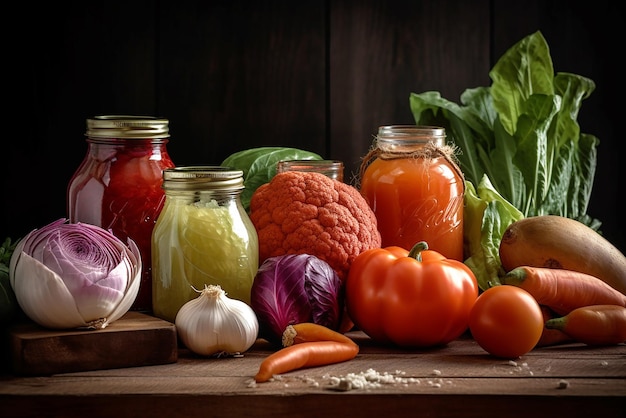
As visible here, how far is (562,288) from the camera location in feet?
4.20

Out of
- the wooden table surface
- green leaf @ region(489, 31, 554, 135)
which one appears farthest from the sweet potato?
green leaf @ region(489, 31, 554, 135)

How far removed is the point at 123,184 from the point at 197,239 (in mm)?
177

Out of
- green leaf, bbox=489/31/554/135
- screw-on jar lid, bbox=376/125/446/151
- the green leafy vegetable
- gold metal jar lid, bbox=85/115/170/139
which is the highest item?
green leaf, bbox=489/31/554/135

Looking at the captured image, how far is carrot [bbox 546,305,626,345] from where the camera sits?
123 centimetres

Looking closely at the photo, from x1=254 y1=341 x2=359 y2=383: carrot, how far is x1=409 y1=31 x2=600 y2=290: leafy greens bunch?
695 mm

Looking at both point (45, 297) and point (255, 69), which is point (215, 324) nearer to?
point (45, 297)

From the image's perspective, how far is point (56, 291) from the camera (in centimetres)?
108

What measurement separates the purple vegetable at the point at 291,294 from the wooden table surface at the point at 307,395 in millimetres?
137

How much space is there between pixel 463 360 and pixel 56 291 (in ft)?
1.89

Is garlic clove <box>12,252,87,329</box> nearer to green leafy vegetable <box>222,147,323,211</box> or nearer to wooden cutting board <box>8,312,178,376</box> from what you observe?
wooden cutting board <box>8,312,178,376</box>

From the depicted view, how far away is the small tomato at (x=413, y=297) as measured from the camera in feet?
3.92

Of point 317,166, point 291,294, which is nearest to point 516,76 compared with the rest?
point 317,166

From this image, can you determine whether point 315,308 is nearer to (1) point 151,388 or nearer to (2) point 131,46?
(1) point 151,388

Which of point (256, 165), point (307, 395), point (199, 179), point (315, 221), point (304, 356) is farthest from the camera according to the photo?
point (256, 165)
